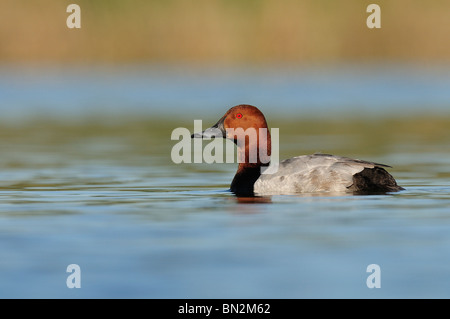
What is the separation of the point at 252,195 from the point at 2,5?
62.4 ft

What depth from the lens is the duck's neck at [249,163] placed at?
9.93 metres

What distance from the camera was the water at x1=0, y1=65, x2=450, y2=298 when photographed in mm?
5883

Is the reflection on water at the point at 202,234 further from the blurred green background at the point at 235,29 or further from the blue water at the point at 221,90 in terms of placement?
the blurred green background at the point at 235,29

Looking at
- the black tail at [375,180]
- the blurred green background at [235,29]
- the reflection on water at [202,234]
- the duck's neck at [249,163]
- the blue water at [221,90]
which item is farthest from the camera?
the blurred green background at [235,29]

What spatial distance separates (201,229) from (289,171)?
7.64ft

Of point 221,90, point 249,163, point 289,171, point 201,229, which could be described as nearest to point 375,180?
point 289,171

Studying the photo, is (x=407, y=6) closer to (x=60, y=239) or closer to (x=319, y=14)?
(x=319, y=14)

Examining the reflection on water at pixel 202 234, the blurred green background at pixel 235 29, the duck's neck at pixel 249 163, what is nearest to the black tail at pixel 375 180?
the reflection on water at pixel 202 234

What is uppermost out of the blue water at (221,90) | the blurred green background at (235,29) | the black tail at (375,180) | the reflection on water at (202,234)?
the blurred green background at (235,29)

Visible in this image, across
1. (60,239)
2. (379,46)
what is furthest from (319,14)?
(60,239)

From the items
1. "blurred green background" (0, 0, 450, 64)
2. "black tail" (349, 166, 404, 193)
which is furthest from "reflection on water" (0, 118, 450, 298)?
"blurred green background" (0, 0, 450, 64)

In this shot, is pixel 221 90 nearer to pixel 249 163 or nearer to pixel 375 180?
pixel 249 163

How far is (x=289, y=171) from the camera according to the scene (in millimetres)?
9719

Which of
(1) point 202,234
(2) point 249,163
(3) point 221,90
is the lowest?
(1) point 202,234
